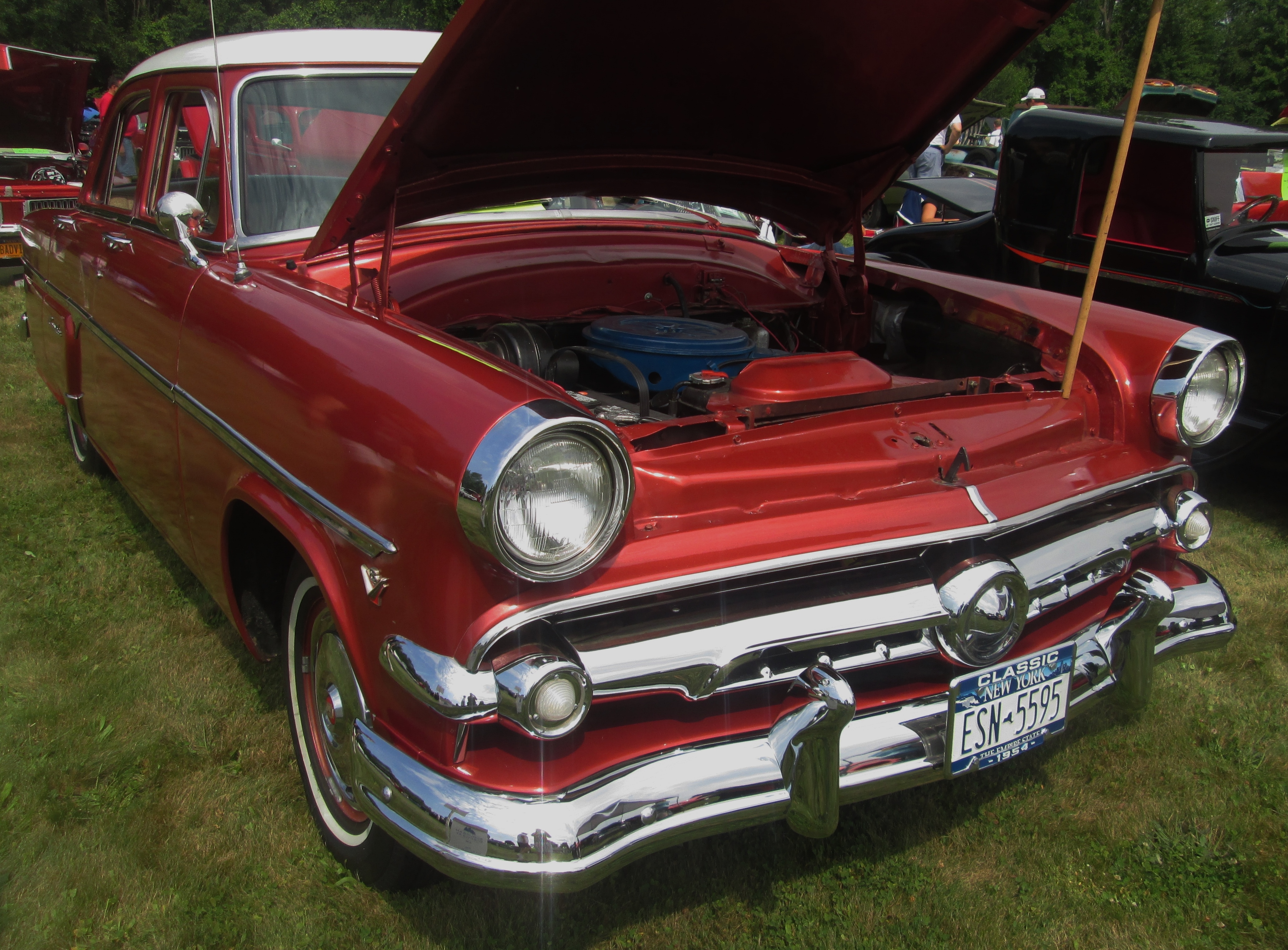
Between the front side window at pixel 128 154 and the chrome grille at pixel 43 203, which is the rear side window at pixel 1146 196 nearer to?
the front side window at pixel 128 154

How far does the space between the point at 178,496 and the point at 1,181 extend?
7.30 meters

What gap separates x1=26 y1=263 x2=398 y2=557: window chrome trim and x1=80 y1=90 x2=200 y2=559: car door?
11 mm

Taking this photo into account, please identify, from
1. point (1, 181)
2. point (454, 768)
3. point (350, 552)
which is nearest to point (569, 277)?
point (350, 552)

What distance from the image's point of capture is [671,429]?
1750mm

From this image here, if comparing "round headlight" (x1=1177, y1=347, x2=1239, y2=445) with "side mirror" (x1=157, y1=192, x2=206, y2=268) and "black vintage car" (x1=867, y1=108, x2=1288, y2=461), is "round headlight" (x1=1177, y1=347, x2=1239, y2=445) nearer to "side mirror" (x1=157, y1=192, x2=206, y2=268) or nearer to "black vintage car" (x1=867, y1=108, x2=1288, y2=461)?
"black vintage car" (x1=867, y1=108, x2=1288, y2=461)

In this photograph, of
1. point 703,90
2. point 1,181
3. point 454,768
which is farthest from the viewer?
point 1,181

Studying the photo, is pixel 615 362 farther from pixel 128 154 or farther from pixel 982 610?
pixel 128 154

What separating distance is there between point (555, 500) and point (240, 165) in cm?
152

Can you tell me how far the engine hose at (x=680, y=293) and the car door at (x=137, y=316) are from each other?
1.25 metres

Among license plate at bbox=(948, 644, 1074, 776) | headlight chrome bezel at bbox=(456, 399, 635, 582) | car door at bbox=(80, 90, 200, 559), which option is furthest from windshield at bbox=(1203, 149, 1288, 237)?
car door at bbox=(80, 90, 200, 559)

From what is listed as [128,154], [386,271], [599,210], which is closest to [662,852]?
[386,271]

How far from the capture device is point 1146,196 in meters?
4.53

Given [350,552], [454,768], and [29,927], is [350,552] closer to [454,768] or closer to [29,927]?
[454,768]

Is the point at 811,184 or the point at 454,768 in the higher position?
the point at 811,184
